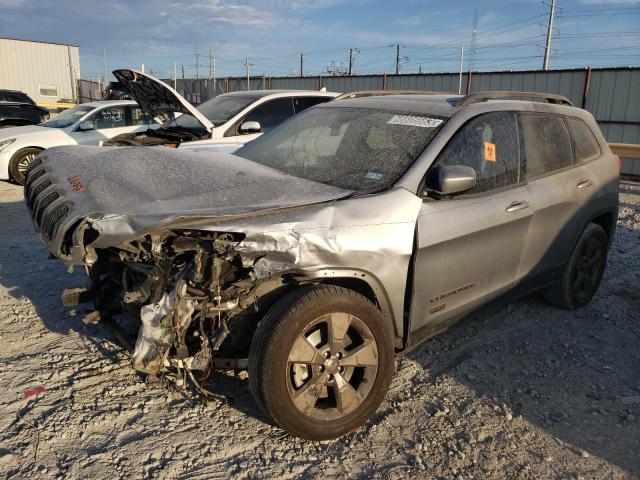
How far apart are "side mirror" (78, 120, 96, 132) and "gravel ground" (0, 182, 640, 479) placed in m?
6.05

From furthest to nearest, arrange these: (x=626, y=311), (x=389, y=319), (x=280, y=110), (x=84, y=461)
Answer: (x=280, y=110)
(x=626, y=311)
(x=389, y=319)
(x=84, y=461)

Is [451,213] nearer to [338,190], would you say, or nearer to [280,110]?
[338,190]

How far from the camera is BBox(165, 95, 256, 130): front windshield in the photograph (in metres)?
7.70

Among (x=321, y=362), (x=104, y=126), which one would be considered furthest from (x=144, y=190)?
(x=104, y=126)

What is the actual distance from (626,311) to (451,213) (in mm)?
2647

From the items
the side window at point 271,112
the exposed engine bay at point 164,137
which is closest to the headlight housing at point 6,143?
the exposed engine bay at point 164,137

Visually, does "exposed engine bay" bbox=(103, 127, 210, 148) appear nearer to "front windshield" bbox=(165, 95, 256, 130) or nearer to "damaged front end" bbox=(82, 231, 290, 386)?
"front windshield" bbox=(165, 95, 256, 130)

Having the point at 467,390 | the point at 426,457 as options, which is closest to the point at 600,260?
the point at 467,390

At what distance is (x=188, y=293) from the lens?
2.70 m

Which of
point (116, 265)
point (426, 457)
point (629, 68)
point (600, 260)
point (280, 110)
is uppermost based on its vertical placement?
point (629, 68)

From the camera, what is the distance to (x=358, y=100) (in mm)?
4344

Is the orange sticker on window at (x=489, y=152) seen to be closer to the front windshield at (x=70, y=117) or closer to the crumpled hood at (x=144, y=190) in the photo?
the crumpled hood at (x=144, y=190)

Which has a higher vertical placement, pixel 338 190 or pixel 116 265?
pixel 338 190

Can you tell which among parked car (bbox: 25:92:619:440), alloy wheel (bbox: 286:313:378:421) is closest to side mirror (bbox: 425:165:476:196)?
parked car (bbox: 25:92:619:440)
